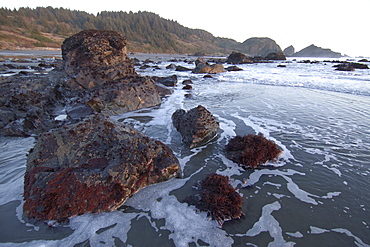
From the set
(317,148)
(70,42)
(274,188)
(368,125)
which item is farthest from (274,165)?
(70,42)

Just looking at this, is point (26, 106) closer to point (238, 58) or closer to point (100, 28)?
point (238, 58)

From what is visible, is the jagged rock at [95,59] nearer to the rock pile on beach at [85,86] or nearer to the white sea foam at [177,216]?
the rock pile on beach at [85,86]

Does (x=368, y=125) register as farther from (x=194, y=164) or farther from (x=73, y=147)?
(x=73, y=147)

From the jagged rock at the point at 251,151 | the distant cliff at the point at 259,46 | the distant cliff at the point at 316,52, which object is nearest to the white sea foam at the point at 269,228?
the jagged rock at the point at 251,151

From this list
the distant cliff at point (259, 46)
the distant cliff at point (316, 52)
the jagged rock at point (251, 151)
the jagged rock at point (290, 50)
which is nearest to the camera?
the jagged rock at point (251, 151)

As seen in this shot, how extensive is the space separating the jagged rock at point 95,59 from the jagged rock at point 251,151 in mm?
6651

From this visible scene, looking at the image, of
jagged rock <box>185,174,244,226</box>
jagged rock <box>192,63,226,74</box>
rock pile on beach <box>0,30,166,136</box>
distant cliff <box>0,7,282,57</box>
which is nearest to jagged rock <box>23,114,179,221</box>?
jagged rock <box>185,174,244,226</box>

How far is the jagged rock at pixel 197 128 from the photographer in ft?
16.9

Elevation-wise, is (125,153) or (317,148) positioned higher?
(125,153)

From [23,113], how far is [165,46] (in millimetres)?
124609

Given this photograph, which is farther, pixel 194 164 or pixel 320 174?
pixel 194 164

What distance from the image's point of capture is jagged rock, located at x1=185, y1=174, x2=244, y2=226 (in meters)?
2.91

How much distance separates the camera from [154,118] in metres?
7.29

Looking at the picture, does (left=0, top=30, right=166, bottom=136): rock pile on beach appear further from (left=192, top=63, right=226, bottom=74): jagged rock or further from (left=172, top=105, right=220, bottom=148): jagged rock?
(left=192, top=63, right=226, bottom=74): jagged rock
